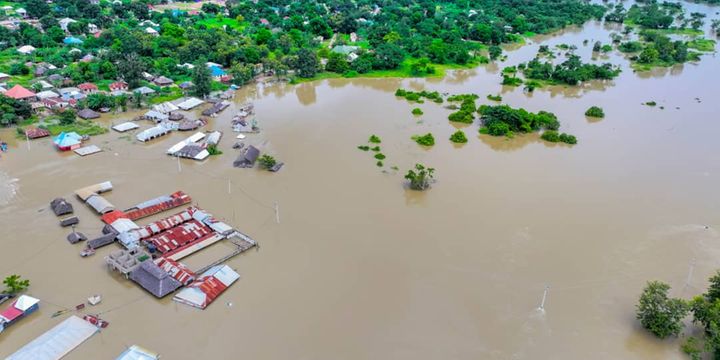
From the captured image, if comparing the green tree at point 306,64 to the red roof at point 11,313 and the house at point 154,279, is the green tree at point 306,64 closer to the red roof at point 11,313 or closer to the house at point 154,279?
the house at point 154,279

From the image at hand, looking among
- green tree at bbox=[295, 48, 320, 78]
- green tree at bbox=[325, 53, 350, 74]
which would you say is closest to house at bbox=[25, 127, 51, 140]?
green tree at bbox=[295, 48, 320, 78]

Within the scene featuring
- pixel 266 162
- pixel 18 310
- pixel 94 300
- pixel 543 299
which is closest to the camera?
pixel 18 310

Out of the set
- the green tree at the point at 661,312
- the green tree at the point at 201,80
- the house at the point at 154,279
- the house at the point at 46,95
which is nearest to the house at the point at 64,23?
the house at the point at 46,95

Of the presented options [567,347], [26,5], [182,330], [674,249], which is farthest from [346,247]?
[26,5]

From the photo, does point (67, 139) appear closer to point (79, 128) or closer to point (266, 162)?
point (79, 128)

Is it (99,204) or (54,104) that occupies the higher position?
(54,104)

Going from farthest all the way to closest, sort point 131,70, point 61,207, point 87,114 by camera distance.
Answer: point 131,70 < point 87,114 < point 61,207

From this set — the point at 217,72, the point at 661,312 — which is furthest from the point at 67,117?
the point at 661,312
